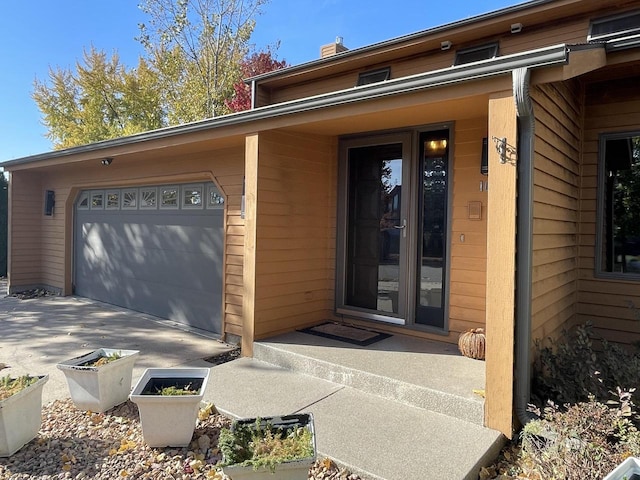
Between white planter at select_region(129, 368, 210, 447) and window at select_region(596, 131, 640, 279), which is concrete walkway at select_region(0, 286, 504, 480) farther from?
window at select_region(596, 131, 640, 279)

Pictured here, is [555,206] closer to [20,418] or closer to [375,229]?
[375,229]

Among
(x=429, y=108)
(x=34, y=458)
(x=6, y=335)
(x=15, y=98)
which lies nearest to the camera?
(x=34, y=458)

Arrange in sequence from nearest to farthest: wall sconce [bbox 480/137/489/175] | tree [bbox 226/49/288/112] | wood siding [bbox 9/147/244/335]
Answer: wall sconce [bbox 480/137/489/175] < wood siding [bbox 9/147/244/335] < tree [bbox 226/49/288/112]

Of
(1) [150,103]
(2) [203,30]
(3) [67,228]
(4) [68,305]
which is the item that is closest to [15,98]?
(1) [150,103]

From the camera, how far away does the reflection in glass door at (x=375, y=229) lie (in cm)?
445

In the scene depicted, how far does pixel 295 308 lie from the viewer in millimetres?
4562

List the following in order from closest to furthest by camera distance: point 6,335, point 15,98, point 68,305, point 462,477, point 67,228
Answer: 1. point 462,477
2. point 6,335
3. point 68,305
4. point 67,228
5. point 15,98

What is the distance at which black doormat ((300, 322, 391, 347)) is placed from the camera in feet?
13.5

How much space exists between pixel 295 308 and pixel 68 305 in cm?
477

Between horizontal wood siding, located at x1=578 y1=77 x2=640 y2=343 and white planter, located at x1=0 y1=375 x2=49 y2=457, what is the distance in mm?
4441

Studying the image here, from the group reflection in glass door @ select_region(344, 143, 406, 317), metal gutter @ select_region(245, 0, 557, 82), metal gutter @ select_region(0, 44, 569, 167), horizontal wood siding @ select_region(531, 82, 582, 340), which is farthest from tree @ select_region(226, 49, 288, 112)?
horizontal wood siding @ select_region(531, 82, 582, 340)

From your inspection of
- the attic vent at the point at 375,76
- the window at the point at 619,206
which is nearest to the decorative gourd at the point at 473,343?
the window at the point at 619,206

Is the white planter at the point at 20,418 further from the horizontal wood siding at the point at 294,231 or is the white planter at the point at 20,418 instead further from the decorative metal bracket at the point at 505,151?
the decorative metal bracket at the point at 505,151

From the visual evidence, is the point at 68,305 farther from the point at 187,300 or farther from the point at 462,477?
the point at 462,477
